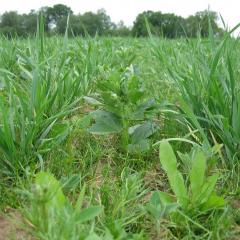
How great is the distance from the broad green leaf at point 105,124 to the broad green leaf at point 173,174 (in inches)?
12.4

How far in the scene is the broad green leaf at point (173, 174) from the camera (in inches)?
41.3

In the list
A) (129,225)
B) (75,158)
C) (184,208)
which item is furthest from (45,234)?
(75,158)

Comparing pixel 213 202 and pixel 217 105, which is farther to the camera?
pixel 217 105

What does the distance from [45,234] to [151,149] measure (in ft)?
2.15

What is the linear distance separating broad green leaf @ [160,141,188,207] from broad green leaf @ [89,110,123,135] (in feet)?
1.03

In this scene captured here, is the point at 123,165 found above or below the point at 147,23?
below

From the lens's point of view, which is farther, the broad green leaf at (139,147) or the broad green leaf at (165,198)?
the broad green leaf at (139,147)

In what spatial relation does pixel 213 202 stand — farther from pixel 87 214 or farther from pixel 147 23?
pixel 147 23

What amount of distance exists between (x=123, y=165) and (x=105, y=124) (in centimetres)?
19

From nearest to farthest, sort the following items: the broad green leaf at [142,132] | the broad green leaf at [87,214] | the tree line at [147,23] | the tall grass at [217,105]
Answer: the broad green leaf at [87,214]
the tall grass at [217,105]
the broad green leaf at [142,132]
the tree line at [147,23]

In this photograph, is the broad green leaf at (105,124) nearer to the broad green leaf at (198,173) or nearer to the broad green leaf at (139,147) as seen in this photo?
the broad green leaf at (139,147)

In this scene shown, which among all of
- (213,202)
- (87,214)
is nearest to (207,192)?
(213,202)

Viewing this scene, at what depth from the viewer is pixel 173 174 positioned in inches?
43.5

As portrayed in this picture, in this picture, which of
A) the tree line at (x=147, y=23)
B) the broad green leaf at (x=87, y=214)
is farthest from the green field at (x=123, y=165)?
the tree line at (x=147, y=23)
